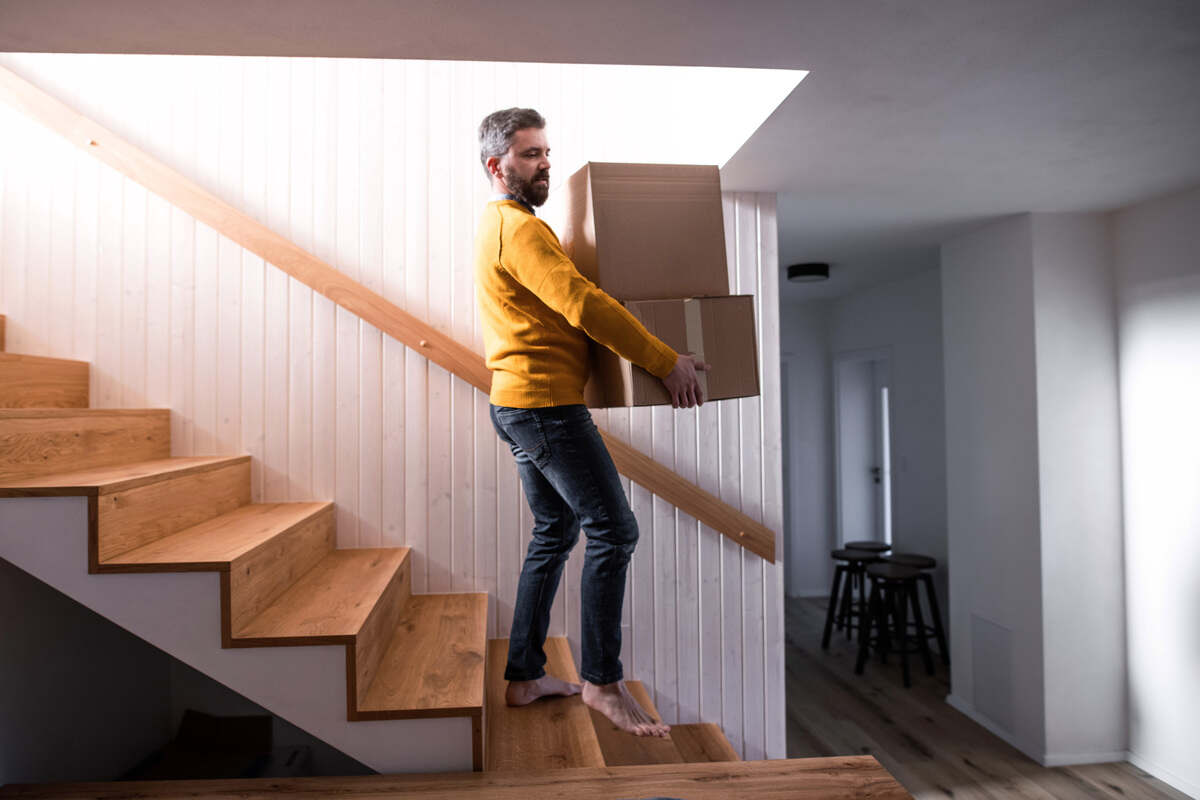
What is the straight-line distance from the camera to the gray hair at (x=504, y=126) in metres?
1.92

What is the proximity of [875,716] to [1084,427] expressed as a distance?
1687 millimetres

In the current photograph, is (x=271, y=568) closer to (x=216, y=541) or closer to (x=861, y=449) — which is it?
(x=216, y=541)

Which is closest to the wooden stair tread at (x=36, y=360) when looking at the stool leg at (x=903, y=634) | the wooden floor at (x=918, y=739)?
the wooden floor at (x=918, y=739)

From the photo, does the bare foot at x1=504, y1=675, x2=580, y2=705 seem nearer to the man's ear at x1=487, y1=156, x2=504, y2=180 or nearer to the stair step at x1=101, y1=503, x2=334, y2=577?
the stair step at x1=101, y1=503, x2=334, y2=577

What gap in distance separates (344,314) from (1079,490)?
304 cm

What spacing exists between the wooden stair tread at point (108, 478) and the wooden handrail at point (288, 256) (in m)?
0.63

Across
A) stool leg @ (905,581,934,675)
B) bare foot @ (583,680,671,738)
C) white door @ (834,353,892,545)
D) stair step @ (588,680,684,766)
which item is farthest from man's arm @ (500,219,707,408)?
white door @ (834,353,892,545)

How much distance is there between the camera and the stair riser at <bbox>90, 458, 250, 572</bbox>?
71.6 inches

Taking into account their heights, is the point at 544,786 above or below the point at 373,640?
below

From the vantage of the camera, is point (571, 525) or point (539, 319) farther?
point (571, 525)

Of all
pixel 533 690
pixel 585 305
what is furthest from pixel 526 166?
pixel 533 690

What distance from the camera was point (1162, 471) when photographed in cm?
325

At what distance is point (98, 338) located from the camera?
8.57ft

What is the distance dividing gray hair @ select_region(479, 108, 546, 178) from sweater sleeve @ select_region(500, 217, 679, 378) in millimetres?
242
